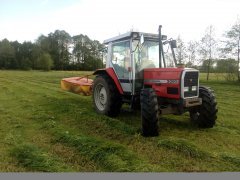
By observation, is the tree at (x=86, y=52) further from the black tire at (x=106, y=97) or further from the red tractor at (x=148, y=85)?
the red tractor at (x=148, y=85)

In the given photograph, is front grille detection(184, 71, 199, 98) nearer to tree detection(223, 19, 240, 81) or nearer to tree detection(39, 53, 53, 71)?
tree detection(223, 19, 240, 81)

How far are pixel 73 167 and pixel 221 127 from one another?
14.6 ft

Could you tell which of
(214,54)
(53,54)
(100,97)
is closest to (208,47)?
(214,54)

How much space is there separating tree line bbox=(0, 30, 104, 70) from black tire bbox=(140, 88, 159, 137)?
50478 mm

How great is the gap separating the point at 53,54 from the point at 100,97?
5989 cm

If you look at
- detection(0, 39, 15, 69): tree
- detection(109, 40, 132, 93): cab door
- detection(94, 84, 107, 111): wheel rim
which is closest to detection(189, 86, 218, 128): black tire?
detection(109, 40, 132, 93): cab door

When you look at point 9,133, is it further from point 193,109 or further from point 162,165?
point 193,109

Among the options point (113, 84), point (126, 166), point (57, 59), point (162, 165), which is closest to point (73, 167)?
point (126, 166)

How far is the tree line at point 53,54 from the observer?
61.0 m

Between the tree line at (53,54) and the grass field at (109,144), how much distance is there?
4896 cm

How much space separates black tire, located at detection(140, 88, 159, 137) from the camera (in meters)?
6.46

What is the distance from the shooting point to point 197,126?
7.77m

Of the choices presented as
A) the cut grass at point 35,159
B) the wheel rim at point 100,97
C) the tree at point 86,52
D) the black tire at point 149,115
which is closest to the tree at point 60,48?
the tree at point 86,52

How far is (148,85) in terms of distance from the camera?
7.80 m
